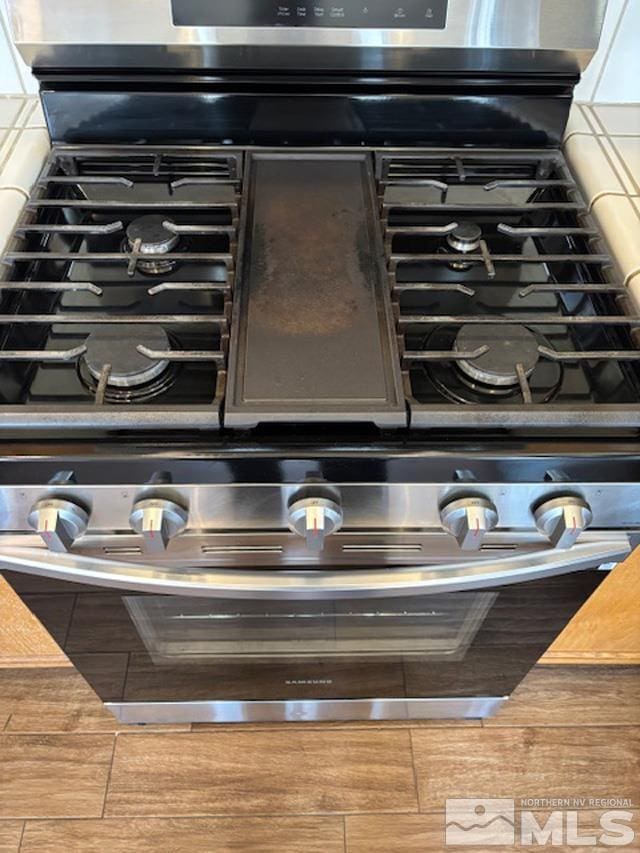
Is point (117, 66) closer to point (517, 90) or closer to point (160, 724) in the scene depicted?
point (517, 90)

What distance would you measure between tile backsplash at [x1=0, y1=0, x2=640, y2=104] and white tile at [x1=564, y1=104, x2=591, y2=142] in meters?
0.03

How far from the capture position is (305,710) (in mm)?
1191

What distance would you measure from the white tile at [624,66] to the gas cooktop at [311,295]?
0.18 meters

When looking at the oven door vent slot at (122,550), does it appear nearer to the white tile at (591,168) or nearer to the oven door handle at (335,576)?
the oven door handle at (335,576)

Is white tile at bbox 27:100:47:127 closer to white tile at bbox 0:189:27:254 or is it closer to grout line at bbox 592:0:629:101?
white tile at bbox 0:189:27:254

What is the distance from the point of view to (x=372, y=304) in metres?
0.67

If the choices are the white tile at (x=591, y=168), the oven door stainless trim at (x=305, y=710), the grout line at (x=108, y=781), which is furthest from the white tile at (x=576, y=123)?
the grout line at (x=108, y=781)

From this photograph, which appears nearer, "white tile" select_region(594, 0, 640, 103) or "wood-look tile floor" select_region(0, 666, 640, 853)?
"white tile" select_region(594, 0, 640, 103)

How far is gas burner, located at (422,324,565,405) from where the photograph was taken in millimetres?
628

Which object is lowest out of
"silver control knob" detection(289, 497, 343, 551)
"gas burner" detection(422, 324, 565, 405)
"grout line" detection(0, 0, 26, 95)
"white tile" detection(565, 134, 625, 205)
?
"silver control knob" detection(289, 497, 343, 551)

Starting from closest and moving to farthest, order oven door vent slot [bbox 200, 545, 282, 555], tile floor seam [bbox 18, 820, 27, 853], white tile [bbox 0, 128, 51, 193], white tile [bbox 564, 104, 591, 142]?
oven door vent slot [bbox 200, 545, 282, 555] < white tile [bbox 0, 128, 51, 193] < white tile [bbox 564, 104, 591, 142] < tile floor seam [bbox 18, 820, 27, 853]

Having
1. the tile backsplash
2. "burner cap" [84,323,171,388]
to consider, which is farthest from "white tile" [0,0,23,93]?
"burner cap" [84,323,171,388]

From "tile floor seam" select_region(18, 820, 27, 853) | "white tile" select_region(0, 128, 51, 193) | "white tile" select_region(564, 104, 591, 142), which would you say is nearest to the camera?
"white tile" select_region(0, 128, 51, 193)

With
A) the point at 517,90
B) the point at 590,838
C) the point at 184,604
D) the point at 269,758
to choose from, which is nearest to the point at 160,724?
the point at 269,758
